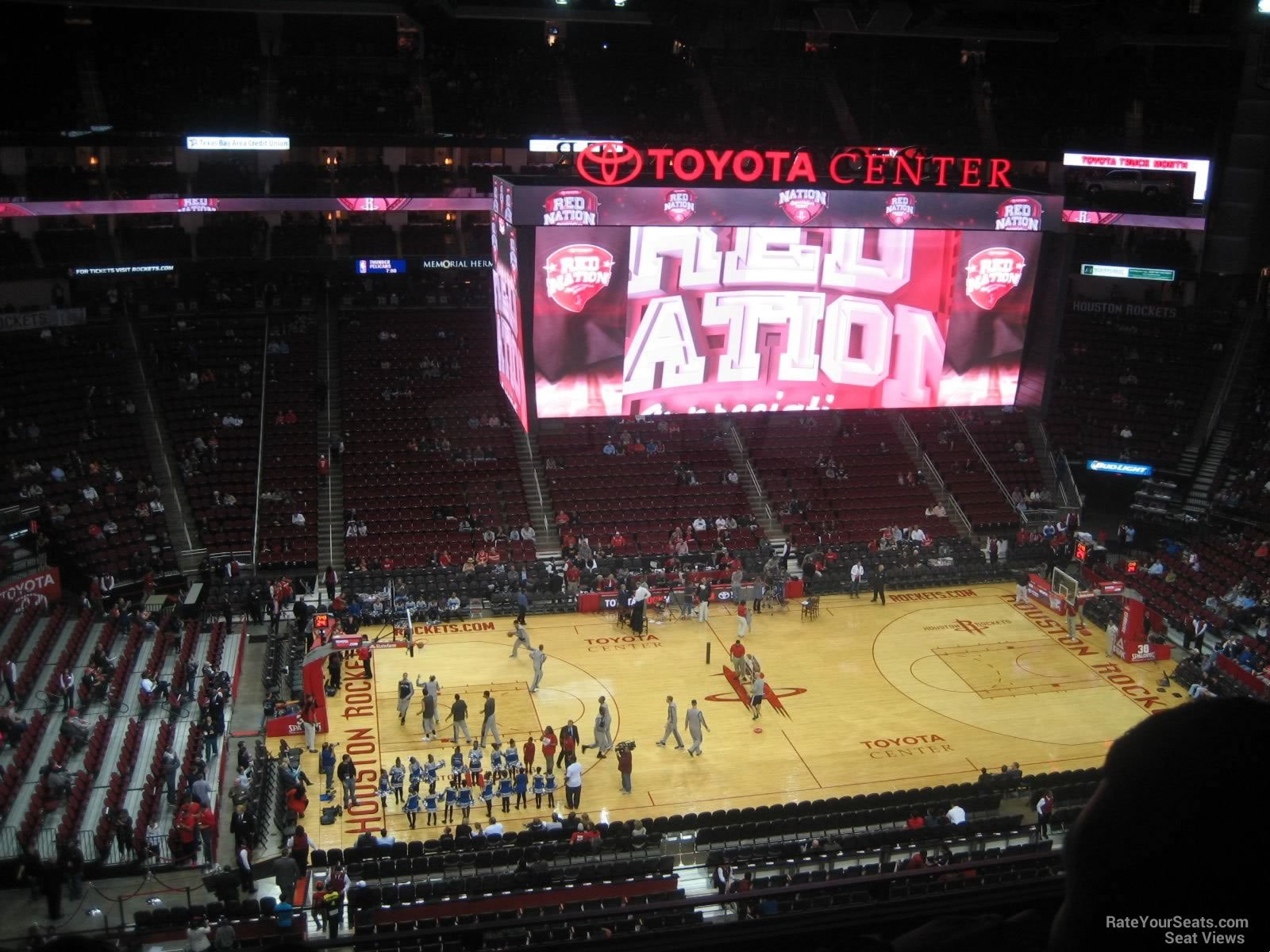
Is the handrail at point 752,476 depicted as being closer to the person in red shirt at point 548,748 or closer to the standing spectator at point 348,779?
the person in red shirt at point 548,748

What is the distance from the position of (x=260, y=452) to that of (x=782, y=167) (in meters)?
17.9

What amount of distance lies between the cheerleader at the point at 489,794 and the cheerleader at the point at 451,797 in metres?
0.54

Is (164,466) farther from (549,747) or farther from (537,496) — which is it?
(549,747)

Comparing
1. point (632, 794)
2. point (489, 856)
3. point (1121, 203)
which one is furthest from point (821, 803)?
point (1121, 203)

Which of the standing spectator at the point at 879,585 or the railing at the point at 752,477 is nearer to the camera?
the standing spectator at the point at 879,585

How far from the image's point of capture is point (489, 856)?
20078 mm

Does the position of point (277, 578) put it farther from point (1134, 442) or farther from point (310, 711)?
point (1134, 442)

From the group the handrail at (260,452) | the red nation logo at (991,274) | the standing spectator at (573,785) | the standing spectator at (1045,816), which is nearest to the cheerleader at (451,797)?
the standing spectator at (573,785)

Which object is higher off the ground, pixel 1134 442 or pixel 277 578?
pixel 1134 442

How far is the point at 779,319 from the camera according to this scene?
3139cm

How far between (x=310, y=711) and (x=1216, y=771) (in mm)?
24855

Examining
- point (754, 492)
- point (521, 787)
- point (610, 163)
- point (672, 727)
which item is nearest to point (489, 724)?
point (521, 787)

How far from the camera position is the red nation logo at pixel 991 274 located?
31.8 m

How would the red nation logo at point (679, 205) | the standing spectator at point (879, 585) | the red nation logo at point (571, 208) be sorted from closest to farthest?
the red nation logo at point (571, 208) < the red nation logo at point (679, 205) < the standing spectator at point (879, 585)
